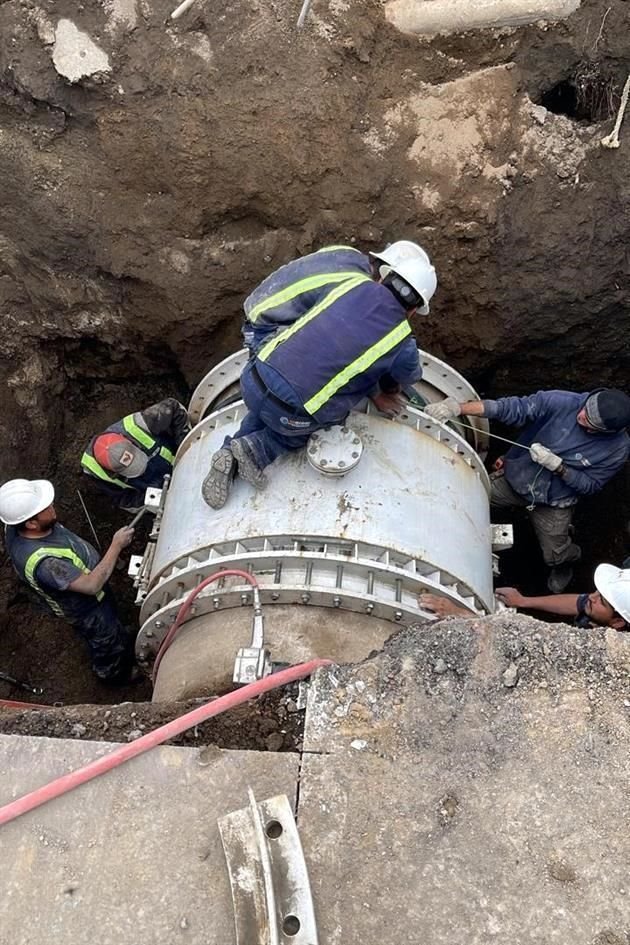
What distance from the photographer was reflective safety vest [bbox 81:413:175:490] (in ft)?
16.4

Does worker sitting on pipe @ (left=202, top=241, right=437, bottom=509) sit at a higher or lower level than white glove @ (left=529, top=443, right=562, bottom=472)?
higher

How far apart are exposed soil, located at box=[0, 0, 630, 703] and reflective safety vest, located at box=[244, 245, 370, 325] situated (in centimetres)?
153

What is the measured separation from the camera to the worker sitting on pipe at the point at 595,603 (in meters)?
3.46

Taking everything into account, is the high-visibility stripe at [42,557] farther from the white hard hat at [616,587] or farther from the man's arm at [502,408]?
the white hard hat at [616,587]

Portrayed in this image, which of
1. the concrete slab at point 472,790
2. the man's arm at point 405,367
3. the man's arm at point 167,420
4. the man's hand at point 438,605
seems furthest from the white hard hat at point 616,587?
the man's arm at point 167,420

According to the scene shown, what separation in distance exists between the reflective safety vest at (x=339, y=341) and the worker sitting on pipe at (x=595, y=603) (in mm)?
1106

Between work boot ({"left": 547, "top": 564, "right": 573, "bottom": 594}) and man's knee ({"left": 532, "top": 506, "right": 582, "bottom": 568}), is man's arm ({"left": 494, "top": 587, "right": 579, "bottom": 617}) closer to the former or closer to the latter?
man's knee ({"left": 532, "top": 506, "right": 582, "bottom": 568})

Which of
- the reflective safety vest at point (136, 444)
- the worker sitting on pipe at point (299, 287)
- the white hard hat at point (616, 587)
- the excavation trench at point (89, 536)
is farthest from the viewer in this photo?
the excavation trench at point (89, 536)

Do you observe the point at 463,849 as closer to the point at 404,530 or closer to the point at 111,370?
the point at 404,530

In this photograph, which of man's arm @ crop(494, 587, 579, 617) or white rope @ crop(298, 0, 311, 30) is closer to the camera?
white rope @ crop(298, 0, 311, 30)

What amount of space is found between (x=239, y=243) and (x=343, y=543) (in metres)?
2.75

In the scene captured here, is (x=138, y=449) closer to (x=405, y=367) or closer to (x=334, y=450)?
(x=334, y=450)

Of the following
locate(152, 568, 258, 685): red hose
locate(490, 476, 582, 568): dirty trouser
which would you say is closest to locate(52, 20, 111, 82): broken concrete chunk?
locate(152, 568, 258, 685): red hose

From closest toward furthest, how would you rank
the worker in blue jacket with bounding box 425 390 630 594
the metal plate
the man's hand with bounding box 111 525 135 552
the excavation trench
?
the metal plate → the worker in blue jacket with bounding box 425 390 630 594 → the man's hand with bounding box 111 525 135 552 → the excavation trench
